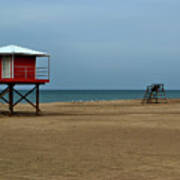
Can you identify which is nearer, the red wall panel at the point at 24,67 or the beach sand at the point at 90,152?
the beach sand at the point at 90,152

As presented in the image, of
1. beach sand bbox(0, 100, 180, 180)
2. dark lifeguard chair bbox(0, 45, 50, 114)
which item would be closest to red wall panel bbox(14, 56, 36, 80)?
dark lifeguard chair bbox(0, 45, 50, 114)

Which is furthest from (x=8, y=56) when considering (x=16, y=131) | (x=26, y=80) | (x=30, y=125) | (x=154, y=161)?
(x=154, y=161)

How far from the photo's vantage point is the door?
28.8m

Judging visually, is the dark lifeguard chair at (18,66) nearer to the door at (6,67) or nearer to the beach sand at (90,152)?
the door at (6,67)

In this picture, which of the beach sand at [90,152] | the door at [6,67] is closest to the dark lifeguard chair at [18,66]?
the door at [6,67]

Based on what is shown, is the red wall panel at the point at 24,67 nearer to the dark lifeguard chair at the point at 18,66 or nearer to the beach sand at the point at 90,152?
the dark lifeguard chair at the point at 18,66

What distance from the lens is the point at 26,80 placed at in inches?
1136

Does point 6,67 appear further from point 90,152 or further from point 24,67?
point 90,152

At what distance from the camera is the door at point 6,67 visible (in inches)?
1132

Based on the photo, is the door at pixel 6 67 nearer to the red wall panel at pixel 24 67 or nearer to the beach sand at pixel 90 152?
the red wall panel at pixel 24 67

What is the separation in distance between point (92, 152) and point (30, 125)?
9058mm

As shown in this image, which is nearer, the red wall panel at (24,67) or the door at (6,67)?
the door at (6,67)

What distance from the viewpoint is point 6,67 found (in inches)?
1137

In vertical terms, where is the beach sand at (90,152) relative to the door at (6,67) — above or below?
below
